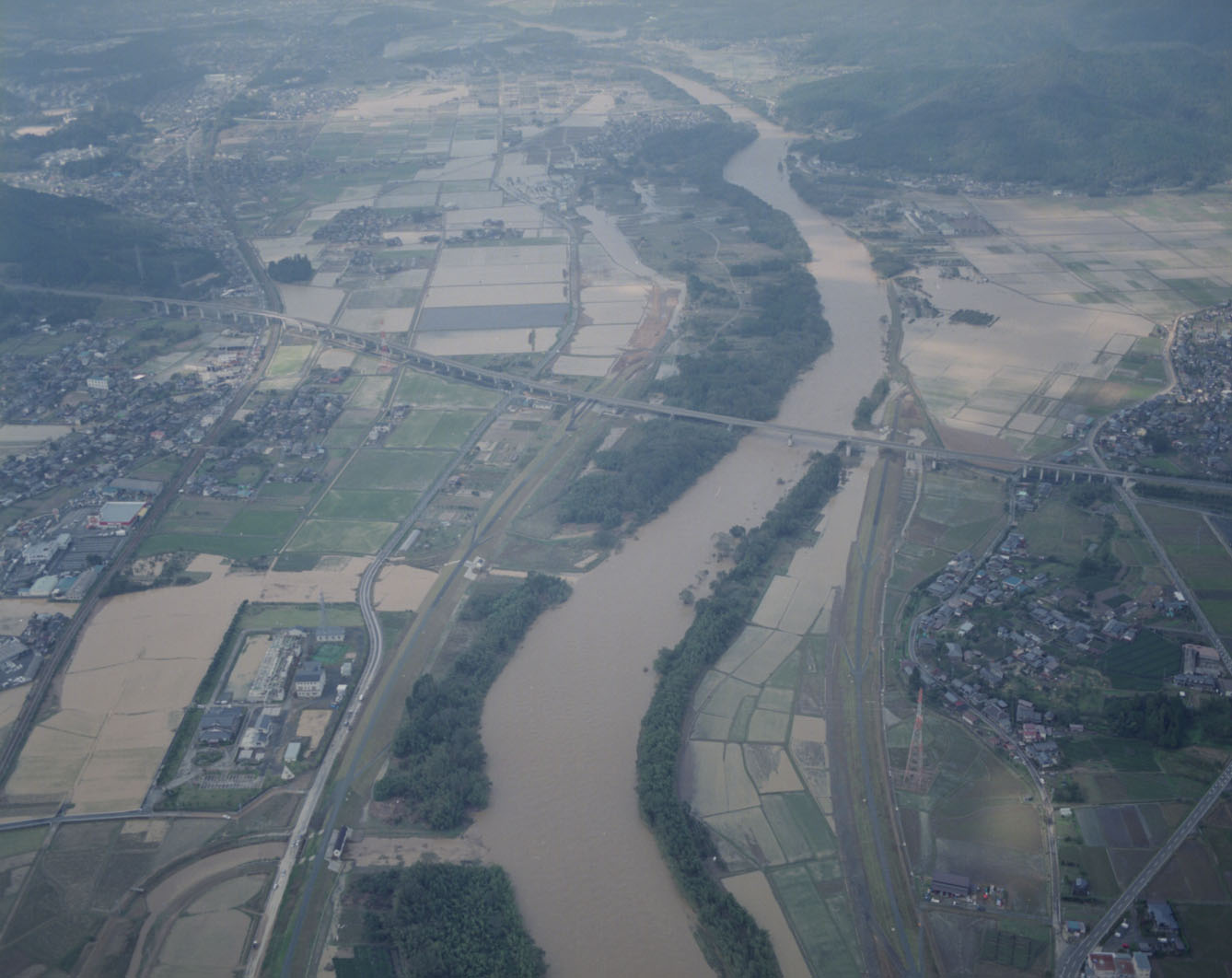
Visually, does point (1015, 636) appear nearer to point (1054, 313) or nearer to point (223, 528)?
point (223, 528)

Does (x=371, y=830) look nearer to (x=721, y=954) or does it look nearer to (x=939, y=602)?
(x=721, y=954)

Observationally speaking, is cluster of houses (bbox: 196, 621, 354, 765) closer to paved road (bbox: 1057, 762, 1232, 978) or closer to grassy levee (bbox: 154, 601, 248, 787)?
grassy levee (bbox: 154, 601, 248, 787)

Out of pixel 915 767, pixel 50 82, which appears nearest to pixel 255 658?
pixel 915 767

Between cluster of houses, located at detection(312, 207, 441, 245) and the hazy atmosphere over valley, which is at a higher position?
the hazy atmosphere over valley

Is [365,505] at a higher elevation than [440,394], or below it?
higher

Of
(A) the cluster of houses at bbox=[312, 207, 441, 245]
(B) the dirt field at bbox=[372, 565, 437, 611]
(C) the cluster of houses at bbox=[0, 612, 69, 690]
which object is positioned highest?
(C) the cluster of houses at bbox=[0, 612, 69, 690]

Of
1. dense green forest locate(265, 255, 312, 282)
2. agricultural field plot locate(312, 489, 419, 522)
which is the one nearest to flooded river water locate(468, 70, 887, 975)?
agricultural field plot locate(312, 489, 419, 522)

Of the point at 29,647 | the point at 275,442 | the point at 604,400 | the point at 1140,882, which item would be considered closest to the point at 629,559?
the point at 604,400

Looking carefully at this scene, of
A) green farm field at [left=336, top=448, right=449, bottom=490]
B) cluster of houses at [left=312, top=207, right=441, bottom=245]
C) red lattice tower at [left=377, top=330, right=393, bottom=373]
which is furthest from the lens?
cluster of houses at [left=312, top=207, right=441, bottom=245]
